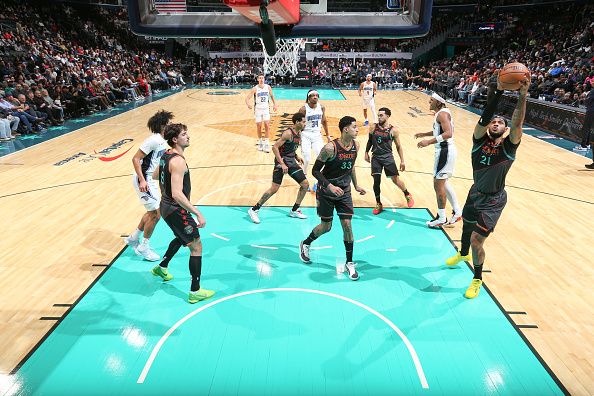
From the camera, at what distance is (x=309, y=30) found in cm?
426

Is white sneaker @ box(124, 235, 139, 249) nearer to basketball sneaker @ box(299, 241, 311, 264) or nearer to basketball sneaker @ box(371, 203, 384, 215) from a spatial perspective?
basketball sneaker @ box(299, 241, 311, 264)

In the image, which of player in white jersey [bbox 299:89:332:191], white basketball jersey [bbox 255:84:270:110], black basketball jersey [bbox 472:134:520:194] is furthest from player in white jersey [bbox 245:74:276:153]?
black basketball jersey [bbox 472:134:520:194]

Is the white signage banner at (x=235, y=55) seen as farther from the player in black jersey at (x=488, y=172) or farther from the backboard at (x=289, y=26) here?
the player in black jersey at (x=488, y=172)

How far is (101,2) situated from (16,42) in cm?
1522

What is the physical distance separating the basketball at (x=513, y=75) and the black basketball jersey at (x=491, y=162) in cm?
64

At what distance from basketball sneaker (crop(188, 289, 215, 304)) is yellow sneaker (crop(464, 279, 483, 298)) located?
290cm

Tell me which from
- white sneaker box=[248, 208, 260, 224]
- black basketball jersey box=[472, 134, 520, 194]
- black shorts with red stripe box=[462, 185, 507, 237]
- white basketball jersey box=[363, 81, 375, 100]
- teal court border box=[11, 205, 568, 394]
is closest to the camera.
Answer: teal court border box=[11, 205, 568, 394]

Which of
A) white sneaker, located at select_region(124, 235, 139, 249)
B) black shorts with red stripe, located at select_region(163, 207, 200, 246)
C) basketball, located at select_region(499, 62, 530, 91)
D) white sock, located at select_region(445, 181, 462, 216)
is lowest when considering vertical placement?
white sneaker, located at select_region(124, 235, 139, 249)

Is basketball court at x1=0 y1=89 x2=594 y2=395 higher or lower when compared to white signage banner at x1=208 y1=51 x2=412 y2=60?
lower

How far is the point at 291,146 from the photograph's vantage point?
691cm

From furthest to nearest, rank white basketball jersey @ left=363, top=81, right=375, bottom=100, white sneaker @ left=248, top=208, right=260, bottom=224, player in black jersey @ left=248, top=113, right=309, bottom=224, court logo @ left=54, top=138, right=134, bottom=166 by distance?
white basketball jersey @ left=363, top=81, right=375, bottom=100
court logo @ left=54, top=138, right=134, bottom=166
white sneaker @ left=248, top=208, right=260, bottom=224
player in black jersey @ left=248, top=113, right=309, bottom=224

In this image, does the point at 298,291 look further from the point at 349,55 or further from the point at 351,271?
the point at 349,55

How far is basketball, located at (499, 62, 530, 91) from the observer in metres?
4.05

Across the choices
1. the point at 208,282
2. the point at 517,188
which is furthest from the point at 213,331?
the point at 517,188
